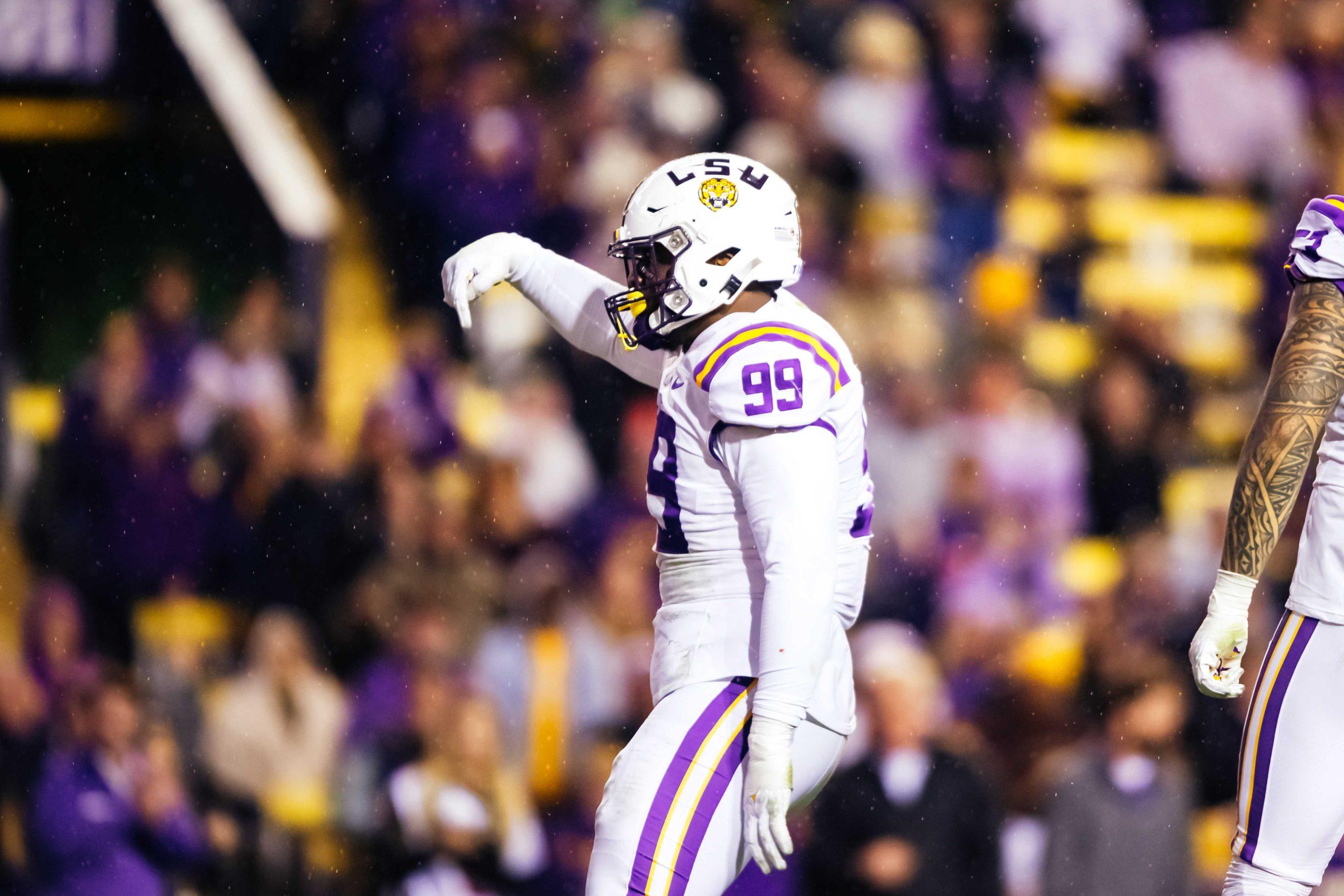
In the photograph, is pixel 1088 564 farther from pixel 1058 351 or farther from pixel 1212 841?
pixel 1212 841

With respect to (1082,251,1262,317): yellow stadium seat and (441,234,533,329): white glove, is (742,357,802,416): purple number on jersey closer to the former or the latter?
(441,234,533,329): white glove

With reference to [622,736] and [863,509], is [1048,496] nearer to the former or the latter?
[622,736]

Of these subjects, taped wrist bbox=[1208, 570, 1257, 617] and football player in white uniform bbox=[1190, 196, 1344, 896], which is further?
taped wrist bbox=[1208, 570, 1257, 617]

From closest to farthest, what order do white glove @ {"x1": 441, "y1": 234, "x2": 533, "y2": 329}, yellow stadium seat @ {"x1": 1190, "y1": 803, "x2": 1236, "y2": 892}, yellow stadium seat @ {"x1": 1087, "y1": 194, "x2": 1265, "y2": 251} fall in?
white glove @ {"x1": 441, "y1": 234, "x2": 533, "y2": 329} → yellow stadium seat @ {"x1": 1190, "y1": 803, "x2": 1236, "y2": 892} → yellow stadium seat @ {"x1": 1087, "y1": 194, "x2": 1265, "y2": 251}

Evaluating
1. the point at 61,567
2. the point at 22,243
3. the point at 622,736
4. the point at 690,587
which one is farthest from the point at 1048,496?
the point at 22,243

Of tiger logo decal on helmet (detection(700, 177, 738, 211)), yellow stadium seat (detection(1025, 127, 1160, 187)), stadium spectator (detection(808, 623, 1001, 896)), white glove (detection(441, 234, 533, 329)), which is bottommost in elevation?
stadium spectator (detection(808, 623, 1001, 896))

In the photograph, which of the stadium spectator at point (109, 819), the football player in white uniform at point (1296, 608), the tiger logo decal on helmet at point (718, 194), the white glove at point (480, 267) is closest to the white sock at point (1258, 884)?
the football player in white uniform at point (1296, 608)

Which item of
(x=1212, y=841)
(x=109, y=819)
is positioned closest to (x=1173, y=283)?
(x=1212, y=841)

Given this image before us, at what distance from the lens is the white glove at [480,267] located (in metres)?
3.24

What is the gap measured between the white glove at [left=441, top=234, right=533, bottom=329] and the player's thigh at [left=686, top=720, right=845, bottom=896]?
1.01 m

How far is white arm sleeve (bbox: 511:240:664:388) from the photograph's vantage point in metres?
3.40

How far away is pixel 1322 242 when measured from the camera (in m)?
2.74

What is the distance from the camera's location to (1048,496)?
592 cm

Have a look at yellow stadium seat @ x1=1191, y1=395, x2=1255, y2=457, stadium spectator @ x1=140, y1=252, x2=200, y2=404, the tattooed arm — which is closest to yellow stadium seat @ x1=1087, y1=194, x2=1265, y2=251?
yellow stadium seat @ x1=1191, y1=395, x2=1255, y2=457
